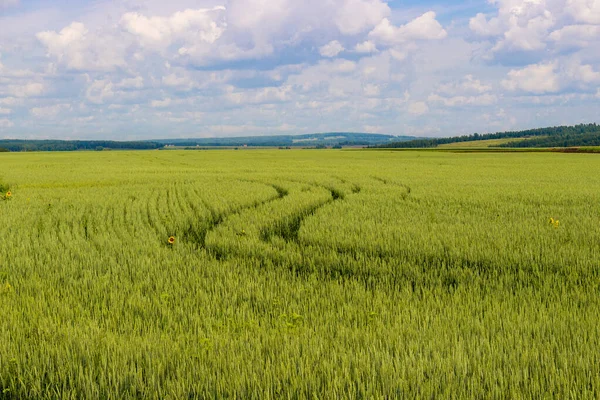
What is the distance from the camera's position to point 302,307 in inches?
197

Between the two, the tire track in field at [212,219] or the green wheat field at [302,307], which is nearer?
the green wheat field at [302,307]

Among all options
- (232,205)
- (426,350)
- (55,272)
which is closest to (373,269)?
(426,350)

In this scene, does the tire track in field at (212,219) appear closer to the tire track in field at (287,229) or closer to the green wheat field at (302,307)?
the green wheat field at (302,307)

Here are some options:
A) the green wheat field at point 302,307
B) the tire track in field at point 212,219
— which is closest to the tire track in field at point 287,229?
the green wheat field at point 302,307

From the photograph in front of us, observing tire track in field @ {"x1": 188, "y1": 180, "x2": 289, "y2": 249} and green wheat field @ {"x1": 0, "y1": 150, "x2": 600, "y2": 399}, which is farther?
tire track in field @ {"x1": 188, "y1": 180, "x2": 289, "y2": 249}

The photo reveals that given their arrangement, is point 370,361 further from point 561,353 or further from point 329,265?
point 329,265

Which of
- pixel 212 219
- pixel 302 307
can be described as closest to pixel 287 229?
pixel 212 219

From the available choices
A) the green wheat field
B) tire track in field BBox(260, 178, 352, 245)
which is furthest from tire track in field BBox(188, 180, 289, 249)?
tire track in field BBox(260, 178, 352, 245)

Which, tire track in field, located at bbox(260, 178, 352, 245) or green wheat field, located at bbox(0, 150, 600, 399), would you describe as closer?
green wheat field, located at bbox(0, 150, 600, 399)

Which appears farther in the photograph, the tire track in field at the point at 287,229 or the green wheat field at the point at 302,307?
the tire track in field at the point at 287,229

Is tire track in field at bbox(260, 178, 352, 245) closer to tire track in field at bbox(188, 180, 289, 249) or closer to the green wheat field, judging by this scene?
the green wheat field

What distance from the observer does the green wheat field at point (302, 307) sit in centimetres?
333

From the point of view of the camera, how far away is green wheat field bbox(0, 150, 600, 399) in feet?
10.9

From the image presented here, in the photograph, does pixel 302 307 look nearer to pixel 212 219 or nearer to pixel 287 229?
pixel 287 229
